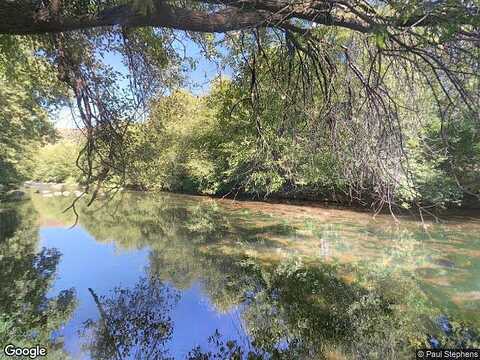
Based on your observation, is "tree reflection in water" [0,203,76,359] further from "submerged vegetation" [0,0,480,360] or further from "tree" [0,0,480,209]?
"tree" [0,0,480,209]

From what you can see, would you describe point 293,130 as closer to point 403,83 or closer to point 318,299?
point 403,83

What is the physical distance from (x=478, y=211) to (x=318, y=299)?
1375 cm

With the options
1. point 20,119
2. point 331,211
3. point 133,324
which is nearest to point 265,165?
point 133,324

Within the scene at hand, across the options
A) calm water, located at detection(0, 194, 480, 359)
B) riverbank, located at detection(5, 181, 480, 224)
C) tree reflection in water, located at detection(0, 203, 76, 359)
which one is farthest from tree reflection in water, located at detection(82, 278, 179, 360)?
riverbank, located at detection(5, 181, 480, 224)

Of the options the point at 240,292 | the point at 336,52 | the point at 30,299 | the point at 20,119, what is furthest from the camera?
the point at 20,119

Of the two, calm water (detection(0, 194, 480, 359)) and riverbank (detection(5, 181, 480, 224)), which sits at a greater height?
riverbank (detection(5, 181, 480, 224))

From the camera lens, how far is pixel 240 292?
20.0ft

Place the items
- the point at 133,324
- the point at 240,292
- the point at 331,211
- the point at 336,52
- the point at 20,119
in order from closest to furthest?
the point at 336,52, the point at 133,324, the point at 240,292, the point at 20,119, the point at 331,211

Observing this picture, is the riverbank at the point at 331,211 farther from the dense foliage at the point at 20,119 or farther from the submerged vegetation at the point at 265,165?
the dense foliage at the point at 20,119

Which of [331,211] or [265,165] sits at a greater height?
[265,165]

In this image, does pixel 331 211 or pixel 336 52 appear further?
pixel 331 211

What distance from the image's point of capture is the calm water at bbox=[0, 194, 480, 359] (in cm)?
442

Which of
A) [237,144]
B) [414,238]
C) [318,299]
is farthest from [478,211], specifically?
[318,299]

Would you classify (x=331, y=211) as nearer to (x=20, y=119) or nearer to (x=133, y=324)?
(x=133, y=324)
